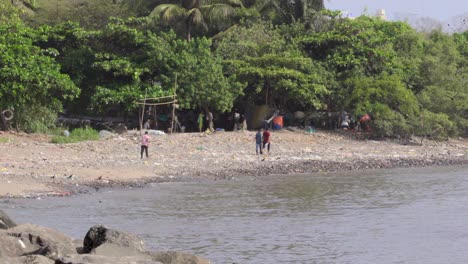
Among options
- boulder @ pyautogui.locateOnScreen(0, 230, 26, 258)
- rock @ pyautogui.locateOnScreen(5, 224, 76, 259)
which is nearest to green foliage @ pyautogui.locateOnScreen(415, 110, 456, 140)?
rock @ pyautogui.locateOnScreen(5, 224, 76, 259)

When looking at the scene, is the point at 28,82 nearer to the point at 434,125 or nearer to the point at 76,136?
the point at 76,136

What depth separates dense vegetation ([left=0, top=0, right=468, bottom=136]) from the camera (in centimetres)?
3006

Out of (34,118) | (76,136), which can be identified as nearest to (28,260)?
(76,136)

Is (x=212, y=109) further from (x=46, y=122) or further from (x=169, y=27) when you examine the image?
(x=46, y=122)

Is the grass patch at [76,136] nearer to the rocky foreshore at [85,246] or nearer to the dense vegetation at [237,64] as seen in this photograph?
the dense vegetation at [237,64]

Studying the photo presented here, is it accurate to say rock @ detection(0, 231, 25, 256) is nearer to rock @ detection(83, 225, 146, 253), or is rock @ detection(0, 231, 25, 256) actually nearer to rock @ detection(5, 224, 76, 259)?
rock @ detection(5, 224, 76, 259)

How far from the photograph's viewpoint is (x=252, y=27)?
1417 inches

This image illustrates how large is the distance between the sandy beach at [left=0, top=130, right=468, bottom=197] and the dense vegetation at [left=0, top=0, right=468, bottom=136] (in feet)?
4.85

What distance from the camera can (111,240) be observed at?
10.8 m

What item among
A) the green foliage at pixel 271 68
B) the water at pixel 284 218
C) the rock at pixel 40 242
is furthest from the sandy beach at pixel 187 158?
the rock at pixel 40 242

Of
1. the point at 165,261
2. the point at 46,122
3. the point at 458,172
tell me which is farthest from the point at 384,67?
the point at 165,261

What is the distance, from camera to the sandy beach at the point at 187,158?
70.7 ft

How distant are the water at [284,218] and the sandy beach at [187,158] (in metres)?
1.02

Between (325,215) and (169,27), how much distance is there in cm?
1949
